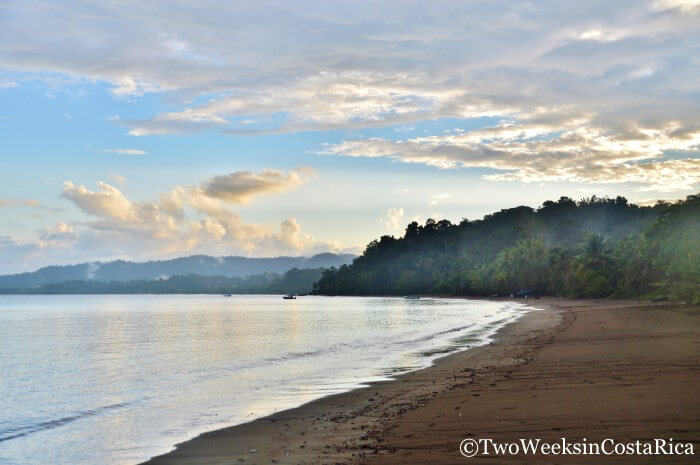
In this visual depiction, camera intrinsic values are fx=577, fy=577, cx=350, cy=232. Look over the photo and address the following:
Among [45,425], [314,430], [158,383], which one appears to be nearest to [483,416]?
[314,430]

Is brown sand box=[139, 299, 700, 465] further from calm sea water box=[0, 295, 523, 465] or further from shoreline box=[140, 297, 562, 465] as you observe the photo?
calm sea water box=[0, 295, 523, 465]

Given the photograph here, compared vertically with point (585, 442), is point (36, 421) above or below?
below

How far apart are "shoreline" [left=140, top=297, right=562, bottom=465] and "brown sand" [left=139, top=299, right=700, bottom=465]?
0.10 feet

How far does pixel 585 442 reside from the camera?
1034 cm

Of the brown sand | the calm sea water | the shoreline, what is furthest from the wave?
the brown sand

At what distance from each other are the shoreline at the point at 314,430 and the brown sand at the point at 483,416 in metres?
0.03

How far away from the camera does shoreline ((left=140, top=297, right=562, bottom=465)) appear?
38.9 feet

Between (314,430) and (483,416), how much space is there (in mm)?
4079

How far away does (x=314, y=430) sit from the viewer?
1412cm

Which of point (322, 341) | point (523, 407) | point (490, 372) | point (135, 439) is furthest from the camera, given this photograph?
point (322, 341)

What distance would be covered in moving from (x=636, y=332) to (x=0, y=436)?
108ft

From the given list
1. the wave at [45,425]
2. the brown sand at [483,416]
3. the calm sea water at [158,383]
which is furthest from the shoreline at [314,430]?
the wave at [45,425]

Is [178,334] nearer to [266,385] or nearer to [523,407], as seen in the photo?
[266,385]

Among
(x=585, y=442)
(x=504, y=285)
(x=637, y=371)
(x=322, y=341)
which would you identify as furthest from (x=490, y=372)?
(x=504, y=285)
